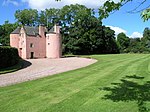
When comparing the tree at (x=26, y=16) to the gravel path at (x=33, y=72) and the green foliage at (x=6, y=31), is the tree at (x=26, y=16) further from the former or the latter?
the gravel path at (x=33, y=72)

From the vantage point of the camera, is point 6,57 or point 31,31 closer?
point 6,57

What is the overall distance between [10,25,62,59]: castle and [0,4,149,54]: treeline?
501 inches

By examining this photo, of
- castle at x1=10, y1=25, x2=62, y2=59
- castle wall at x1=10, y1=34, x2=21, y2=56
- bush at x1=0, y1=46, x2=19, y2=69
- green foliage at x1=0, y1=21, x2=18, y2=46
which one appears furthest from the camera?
green foliage at x1=0, y1=21, x2=18, y2=46

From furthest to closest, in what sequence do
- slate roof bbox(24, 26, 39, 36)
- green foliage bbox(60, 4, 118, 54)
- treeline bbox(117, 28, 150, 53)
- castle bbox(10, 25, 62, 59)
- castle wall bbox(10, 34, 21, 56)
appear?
treeline bbox(117, 28, 150, 53) → green foliage bbox(60, 4, 118, 54) → castle wall bbox(10, 34, 21, 56) → slate roof bbox(24, 26, 39, 36) → castle bbox(10, 25, 62, 59)

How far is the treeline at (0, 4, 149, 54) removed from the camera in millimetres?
80500

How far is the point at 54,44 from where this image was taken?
65562 millimetres

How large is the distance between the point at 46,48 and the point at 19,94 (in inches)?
2252

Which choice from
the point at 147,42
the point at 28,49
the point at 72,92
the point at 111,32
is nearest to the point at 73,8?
the point at 111,32

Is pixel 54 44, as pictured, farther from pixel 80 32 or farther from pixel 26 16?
pixel 26 16

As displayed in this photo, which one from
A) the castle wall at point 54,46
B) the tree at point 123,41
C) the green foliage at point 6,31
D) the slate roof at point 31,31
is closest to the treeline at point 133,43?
the tree at point 123,41

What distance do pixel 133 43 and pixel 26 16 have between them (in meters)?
54.6

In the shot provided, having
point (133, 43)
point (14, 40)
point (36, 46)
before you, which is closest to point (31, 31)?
point (36, 46)

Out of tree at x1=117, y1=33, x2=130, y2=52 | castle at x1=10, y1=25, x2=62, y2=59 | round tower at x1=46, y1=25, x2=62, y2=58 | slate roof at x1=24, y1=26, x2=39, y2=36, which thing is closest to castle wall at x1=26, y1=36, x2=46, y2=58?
castle at x1=10, y1=25, x2=62, y2=59

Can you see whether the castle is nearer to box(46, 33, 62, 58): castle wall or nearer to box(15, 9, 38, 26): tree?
box(46, 33, 62, 58): castle wall
